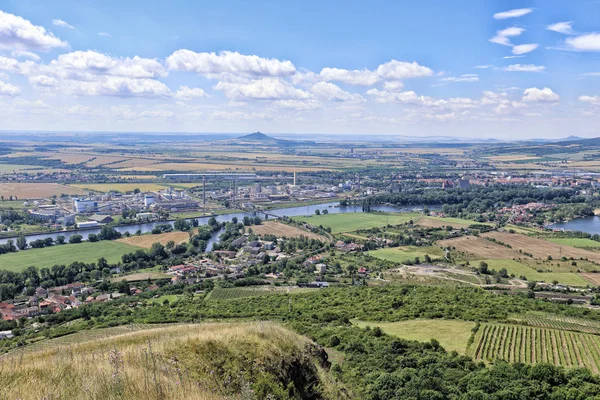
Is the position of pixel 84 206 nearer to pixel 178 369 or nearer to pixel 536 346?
pixel 536 346

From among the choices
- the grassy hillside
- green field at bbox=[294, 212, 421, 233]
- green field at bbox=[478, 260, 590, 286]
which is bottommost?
green field at bbox=[294, 212, 421, 233]

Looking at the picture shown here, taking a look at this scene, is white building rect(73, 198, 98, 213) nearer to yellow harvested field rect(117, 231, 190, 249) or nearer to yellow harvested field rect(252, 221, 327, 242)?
yellow harvested field rect(117, 231, 190, 249)

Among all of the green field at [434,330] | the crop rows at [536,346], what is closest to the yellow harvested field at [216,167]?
the green field at [434,330]

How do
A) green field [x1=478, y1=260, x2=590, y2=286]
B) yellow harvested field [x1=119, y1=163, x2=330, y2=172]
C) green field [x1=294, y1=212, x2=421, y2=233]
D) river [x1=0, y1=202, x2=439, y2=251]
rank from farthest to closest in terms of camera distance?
yellow harvested field [x1=119, y1=163, x2=330, y2=172] < green field [x1=294, y1=212, x2=421, y2=233] < river [x1=0, y1=202, x2=439, y2=251] < green field [x1=478, y1=260, x2=590, y2=286]

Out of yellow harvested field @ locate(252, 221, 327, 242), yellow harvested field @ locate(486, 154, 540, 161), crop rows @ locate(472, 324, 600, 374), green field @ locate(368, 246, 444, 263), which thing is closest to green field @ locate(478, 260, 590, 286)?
green field @ locate(368, 246, 444, 263)

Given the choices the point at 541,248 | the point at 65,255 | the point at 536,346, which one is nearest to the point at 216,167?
the point at 65,255

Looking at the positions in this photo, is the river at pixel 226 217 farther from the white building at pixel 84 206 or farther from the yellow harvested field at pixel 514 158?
the yellow harvested field at pixel 514 158
